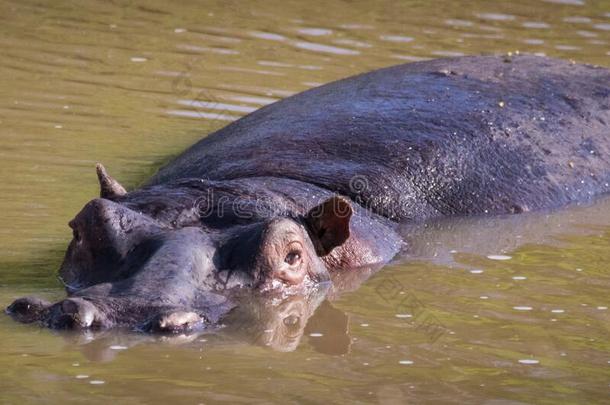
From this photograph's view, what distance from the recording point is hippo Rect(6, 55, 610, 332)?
6.59m

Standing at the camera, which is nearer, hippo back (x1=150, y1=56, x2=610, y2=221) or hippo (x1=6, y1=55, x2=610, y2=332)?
hippo (x1=6, y1=55, x2=610, y2=332)

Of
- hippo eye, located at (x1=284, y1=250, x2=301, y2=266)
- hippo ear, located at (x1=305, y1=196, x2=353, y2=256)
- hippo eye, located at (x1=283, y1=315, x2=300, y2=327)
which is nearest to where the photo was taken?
hippo eye, located at (x1=283, y1=315, x2=300, y2=327)

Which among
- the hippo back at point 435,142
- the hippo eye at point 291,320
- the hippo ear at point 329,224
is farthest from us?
the hippo back at point 435,142

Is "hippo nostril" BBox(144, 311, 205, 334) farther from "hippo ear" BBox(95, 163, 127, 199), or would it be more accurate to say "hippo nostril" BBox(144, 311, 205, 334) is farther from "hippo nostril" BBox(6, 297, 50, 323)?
"hippo ear" BBox(95, 163, 127, 199)

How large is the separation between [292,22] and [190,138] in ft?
16.6

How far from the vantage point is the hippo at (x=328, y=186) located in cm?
659

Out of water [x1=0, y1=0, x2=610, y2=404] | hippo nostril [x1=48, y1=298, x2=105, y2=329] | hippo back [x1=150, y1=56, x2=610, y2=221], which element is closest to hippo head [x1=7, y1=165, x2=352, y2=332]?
hippo nostril [x1=48, y1=298, x2=105, y2=329]

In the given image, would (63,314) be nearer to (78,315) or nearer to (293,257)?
(78,315)

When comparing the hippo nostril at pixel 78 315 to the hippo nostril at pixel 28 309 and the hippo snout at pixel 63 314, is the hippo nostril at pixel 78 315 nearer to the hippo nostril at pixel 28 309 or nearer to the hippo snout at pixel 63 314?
the hippo snout at pixel 63 314

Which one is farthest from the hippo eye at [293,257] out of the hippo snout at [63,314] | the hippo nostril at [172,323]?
the hippo snout at [63,314]

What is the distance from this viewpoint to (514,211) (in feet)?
30.8

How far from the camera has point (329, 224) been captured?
7.47 m

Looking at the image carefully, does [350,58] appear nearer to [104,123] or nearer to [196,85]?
[196,85]

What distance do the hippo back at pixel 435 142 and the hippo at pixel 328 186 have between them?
0.01 metres
